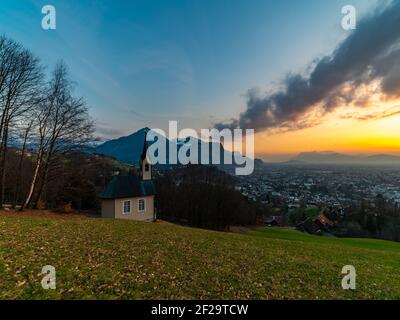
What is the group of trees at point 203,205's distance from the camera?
55000 mm

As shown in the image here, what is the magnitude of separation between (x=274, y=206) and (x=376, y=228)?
3033 cm

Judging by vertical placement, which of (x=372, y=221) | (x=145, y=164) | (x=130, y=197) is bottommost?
(x=372, y=221)

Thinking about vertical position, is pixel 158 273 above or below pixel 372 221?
above

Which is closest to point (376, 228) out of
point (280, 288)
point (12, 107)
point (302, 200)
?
point (302, 200)

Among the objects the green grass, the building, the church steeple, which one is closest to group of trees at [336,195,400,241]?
the building

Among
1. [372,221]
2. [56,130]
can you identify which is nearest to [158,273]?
[56,130]

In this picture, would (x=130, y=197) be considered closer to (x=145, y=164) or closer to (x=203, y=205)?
(x=145, y=164)

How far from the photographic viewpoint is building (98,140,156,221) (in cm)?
2970

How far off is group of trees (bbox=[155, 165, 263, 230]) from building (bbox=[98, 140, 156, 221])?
22.4m

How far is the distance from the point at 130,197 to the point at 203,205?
27.0 m

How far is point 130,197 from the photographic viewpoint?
3112cm

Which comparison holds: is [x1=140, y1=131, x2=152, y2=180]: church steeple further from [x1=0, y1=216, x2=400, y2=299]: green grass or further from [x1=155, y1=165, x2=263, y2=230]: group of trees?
[x1=0, y1=216, x2=400, y2=299]: green grass

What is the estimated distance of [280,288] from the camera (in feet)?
24.3
